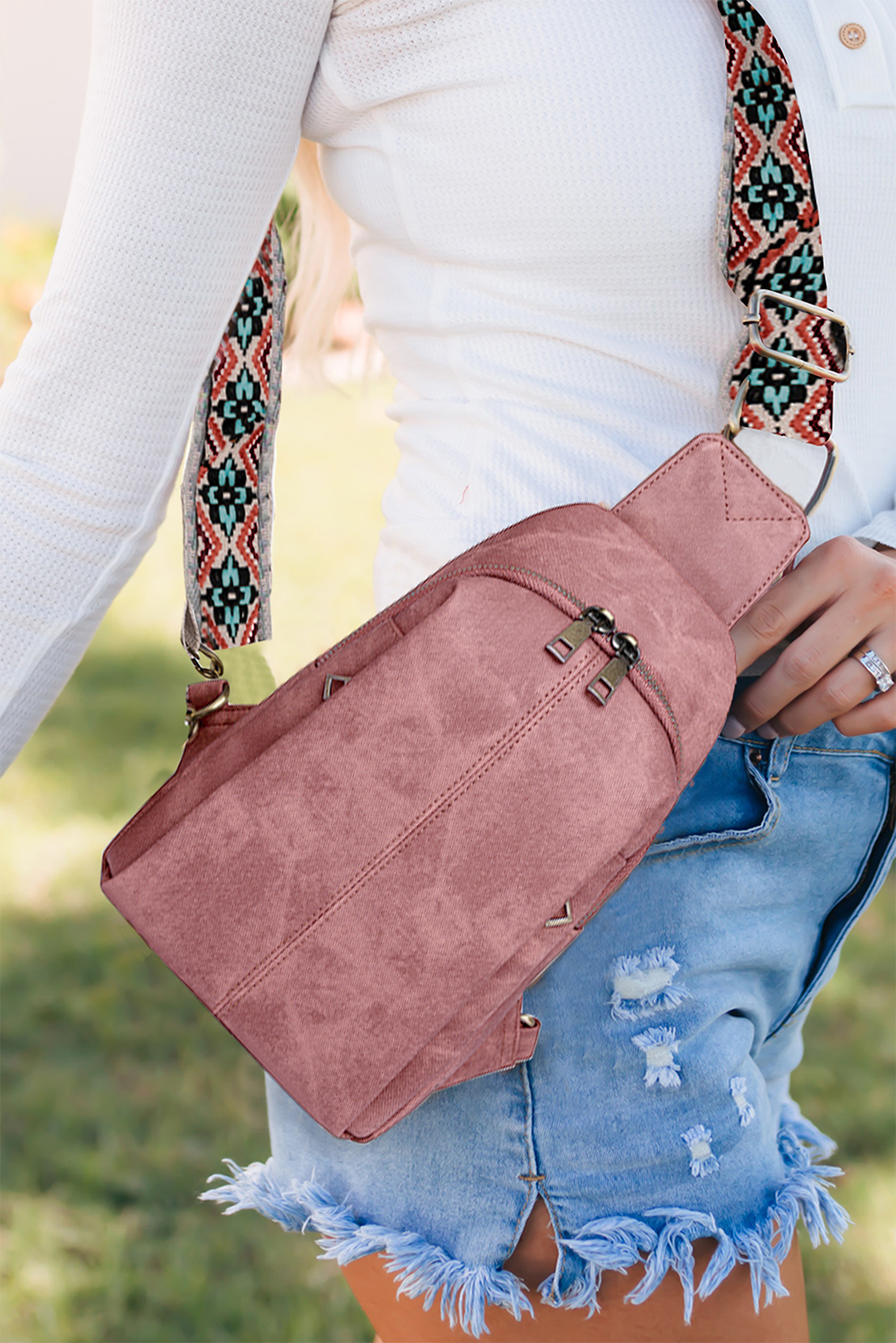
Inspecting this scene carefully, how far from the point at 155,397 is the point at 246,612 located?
20 cm

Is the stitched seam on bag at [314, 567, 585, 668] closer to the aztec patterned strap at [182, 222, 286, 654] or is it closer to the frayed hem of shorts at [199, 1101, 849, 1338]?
the aztec patterned strap at [182, 222, 286, 654]

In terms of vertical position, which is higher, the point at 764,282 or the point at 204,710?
the point at 764,282

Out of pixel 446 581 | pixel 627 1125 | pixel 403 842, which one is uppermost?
pixel 446 581

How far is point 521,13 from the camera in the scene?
32.8 inches

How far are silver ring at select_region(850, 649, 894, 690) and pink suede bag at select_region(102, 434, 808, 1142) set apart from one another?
139mm

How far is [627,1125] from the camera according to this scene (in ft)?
2.95

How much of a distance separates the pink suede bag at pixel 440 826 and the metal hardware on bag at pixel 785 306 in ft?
0.52

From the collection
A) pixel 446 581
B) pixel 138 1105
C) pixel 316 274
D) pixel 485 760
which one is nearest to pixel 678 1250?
pixel 485 760

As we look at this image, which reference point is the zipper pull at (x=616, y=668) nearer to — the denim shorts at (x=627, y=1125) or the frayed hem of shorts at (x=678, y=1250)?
the denim shorts at (x=627, y=1125)

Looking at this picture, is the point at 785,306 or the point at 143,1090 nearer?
the point at 785,306

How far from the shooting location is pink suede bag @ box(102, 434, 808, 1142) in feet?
2.57

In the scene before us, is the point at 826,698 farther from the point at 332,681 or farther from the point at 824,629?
the point at 332,681

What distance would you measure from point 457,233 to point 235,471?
25 cm

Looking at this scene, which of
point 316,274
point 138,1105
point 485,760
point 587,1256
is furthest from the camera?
point 138,1105
